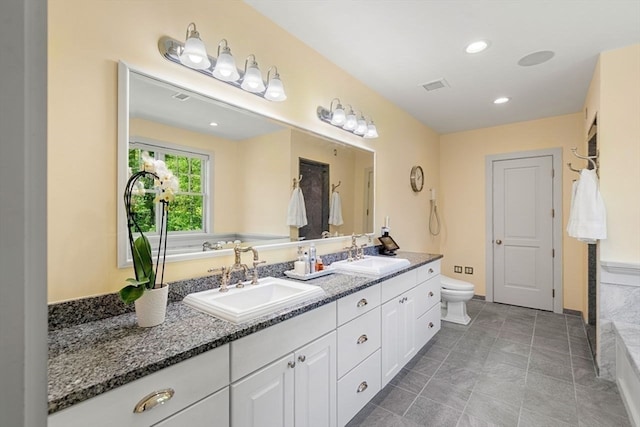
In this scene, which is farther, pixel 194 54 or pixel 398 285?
pixel 398 285

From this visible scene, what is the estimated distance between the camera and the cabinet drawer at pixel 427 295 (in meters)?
2.47

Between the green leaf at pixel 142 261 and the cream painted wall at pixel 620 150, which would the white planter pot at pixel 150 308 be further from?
the cream painted wall at pixel 620 150

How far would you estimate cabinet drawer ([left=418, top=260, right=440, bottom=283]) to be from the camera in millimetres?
2506

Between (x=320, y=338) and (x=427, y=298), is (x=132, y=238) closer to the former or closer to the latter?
(x=320, y=338)

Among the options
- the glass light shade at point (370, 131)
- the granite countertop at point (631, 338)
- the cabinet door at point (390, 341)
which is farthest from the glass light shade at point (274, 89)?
the granite countertop at point (631, 338)

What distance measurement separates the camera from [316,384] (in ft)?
4.68

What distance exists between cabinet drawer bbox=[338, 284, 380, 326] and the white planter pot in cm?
86

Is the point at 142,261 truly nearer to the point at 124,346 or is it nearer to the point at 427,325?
the point at 124,346

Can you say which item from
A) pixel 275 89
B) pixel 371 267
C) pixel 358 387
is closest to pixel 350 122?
pixel 275 89

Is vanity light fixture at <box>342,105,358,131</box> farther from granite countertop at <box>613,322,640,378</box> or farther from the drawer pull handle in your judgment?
granite countertop at <box>613,322,640,378</box>

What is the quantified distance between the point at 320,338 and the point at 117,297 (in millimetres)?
919

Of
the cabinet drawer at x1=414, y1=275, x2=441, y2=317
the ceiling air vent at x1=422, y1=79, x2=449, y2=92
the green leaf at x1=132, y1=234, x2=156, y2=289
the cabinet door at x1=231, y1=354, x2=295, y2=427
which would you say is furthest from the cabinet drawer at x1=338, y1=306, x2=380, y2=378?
the ceiling air vent at x1=422, y1=79, x2=449, y2=92

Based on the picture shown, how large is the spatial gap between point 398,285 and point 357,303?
1.86 ft

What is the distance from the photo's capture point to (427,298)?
2639mm
